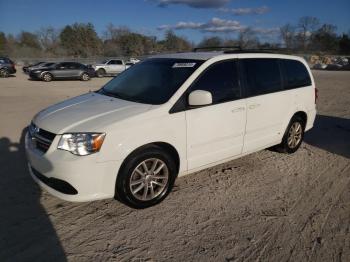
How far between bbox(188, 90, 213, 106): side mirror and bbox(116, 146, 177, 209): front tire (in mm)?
695

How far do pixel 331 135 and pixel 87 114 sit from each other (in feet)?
18.8

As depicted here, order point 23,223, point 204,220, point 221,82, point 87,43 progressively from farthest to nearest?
point 87,43 → point 221,82 → point 204,220 → point 23,223

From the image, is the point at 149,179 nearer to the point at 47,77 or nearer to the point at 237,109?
the point at 237,109

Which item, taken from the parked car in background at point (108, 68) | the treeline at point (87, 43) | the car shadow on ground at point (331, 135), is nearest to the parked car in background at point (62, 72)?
the parked car in background at point (108, 68)

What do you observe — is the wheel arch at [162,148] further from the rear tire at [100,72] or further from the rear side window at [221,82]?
the rear tire at [100,72]

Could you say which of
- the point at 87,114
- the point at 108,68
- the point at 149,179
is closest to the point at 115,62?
the point at 108,68

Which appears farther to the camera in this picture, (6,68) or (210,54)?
(6,68)

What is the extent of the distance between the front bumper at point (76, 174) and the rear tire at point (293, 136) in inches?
130

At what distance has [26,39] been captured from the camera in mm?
77812

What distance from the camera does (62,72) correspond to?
76.6 feet

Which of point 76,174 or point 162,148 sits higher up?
point 162,148

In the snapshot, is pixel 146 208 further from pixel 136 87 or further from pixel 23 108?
pixel 23 108

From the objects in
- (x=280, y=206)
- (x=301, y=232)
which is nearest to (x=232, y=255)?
(x=301, y=232)

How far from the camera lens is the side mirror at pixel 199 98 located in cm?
380
